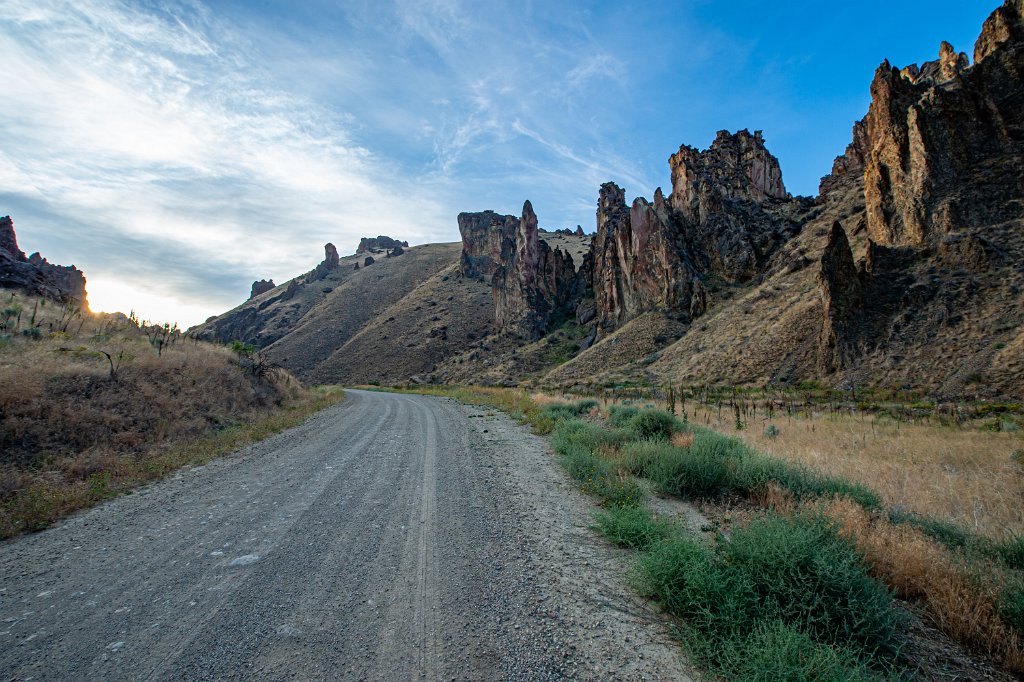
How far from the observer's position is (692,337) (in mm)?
39969

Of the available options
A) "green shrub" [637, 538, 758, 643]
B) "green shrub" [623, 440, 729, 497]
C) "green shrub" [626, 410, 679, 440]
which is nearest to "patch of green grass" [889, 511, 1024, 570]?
"green shrub" [623, 440, 729, 497]

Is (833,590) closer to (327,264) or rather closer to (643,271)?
(643,271)

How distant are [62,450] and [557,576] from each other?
31.8ft

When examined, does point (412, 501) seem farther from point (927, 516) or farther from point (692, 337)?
point (692, 337)

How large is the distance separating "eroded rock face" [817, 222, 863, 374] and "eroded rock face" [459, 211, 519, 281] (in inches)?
2426

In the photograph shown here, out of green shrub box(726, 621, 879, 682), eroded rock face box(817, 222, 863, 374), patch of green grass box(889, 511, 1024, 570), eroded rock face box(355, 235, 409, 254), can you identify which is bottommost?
patch of green grass box(889, 511, 1024, 570)

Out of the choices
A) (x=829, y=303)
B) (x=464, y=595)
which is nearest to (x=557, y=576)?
(x=464, y=595)

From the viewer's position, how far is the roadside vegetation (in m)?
6.74

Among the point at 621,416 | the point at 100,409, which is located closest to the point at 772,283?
the point at 621,416

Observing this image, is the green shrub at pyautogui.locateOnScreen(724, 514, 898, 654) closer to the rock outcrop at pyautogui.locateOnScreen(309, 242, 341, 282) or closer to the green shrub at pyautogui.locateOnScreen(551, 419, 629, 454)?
the green shrub at pyautogui.locateOnScreen(551, 419, 629, 454)

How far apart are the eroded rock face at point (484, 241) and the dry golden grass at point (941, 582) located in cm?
8318

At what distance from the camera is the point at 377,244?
147875 millimetres

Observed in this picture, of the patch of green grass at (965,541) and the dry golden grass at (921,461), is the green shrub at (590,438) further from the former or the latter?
the patch of green grass at (965,541)

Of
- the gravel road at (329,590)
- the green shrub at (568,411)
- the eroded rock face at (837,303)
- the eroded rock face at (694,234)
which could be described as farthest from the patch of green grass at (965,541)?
the eroded rock face at (694,234)
